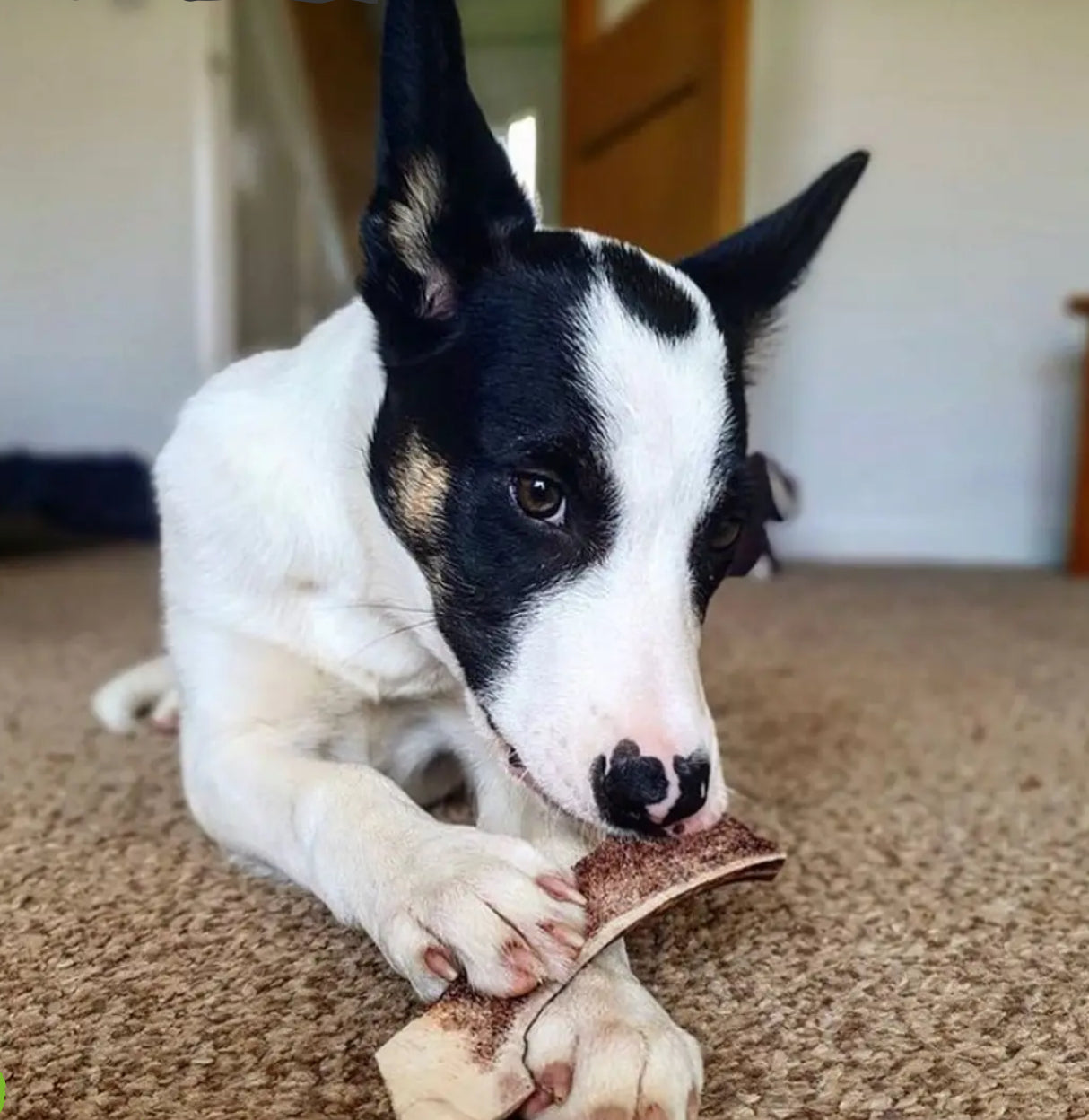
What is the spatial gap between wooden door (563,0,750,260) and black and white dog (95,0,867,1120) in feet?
5.73

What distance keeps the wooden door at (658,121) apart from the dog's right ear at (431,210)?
1896 millimetres

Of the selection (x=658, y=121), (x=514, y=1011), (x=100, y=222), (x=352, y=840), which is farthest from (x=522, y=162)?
(x=100, y=222)

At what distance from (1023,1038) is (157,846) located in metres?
0.68

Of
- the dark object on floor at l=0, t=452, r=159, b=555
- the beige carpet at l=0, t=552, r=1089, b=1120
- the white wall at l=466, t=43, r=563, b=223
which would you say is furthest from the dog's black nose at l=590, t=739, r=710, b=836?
the white wall at l=466, t=43, r=563, b=223

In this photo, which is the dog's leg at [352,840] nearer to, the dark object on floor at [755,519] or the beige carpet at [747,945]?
the beige carpet at [747,945]

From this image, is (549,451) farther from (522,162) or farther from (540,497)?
(522,162)

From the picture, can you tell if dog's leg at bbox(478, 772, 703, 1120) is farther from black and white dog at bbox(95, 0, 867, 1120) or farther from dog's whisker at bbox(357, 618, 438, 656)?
dog's whisker at bbox(357, 618, 438, 656)

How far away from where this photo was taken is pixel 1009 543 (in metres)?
3.75

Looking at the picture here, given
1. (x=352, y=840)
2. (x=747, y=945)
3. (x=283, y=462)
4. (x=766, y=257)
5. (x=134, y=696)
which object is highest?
(x=766, y=257)

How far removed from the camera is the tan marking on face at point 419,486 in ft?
3.12

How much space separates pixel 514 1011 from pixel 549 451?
0.36 metres

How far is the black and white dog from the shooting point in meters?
0.75

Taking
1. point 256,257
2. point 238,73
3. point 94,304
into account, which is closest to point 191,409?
point 94,304

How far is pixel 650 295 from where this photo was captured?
976 millimetres
